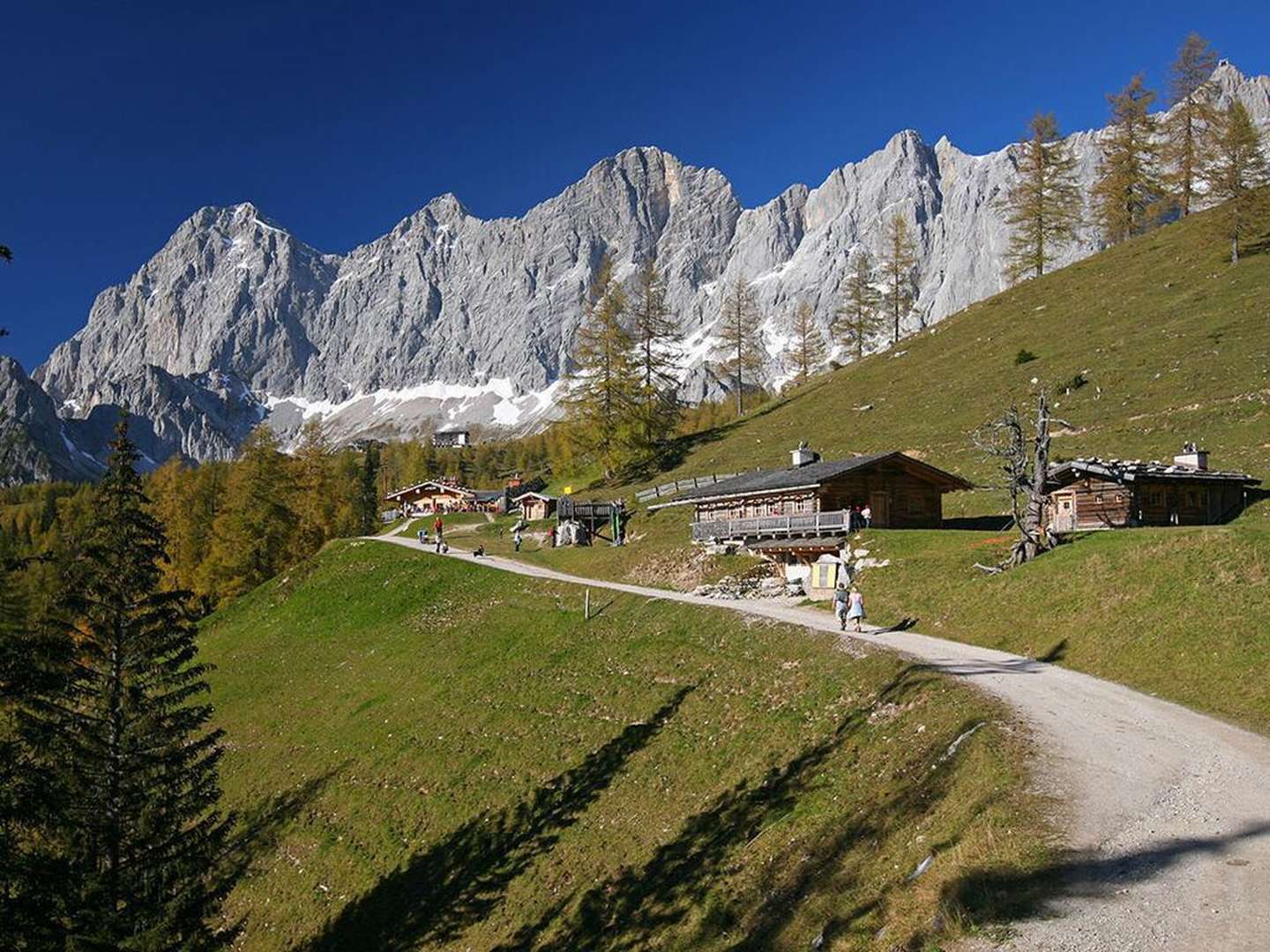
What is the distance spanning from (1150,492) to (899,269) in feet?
212

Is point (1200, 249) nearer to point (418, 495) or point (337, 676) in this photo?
point (337, 676)

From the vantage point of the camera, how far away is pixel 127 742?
18812 mm

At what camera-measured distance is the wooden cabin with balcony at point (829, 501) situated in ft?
131

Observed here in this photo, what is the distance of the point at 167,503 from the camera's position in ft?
247

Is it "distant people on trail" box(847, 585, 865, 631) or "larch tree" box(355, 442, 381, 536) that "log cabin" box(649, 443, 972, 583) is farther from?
"larch tree" box(355, 442, 381, 536)

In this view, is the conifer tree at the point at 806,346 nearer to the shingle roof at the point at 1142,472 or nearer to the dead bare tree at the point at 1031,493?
the shingle roof at the point at 1142,472

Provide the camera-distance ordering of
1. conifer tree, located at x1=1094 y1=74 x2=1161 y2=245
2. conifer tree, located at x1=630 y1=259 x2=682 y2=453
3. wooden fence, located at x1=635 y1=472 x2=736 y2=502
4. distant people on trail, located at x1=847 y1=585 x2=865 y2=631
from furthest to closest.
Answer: conifer tree, located at x1=1094 y1=74 x2=1161 y2=245 → conifer tree, located at x1=630 y1=259 x2=682 y2=453 → wooden fence, located at x1=635 y1=472 x2=736 y2=502 → distant people on trail, located at x1=847 y1=585 x2=865 y2=631

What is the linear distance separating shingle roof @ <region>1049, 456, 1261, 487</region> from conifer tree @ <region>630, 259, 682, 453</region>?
133 feet

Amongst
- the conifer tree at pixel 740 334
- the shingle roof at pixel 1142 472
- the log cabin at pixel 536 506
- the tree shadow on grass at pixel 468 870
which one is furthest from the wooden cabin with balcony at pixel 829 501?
the conifer tree at pixel 740 334

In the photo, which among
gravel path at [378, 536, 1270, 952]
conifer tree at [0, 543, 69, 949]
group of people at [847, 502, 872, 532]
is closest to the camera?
gravel path at [378, 536, 1270, 952]

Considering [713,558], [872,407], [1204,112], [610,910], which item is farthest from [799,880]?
[1204,112]

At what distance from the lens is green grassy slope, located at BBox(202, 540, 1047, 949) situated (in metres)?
13.4

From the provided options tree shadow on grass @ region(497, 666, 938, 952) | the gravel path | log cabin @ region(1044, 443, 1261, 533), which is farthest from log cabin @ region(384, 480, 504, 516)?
the gravel path

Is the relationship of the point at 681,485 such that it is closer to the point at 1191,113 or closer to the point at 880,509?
the point at 880,509
